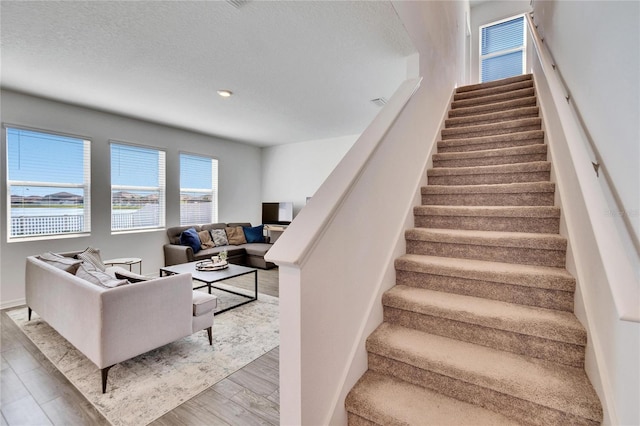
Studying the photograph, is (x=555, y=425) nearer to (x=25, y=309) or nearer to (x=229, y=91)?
(x=229, y=91)

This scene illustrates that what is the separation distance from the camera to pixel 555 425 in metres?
1.14

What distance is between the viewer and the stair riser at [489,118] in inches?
117

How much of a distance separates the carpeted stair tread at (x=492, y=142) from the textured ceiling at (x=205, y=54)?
3.19 ft

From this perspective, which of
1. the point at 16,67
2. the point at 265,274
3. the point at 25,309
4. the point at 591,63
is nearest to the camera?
the point at 591,63

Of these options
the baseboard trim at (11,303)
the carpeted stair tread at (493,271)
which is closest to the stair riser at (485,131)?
the carpeted stair tread at (493,271)

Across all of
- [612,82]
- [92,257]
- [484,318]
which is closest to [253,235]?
[92,257]

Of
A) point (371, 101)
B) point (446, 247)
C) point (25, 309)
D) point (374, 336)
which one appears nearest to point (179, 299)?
point (374, 336)

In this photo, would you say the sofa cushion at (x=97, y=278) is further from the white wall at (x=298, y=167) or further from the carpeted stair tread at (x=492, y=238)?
the white wall at (x=298, y=167)

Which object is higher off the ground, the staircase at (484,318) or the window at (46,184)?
the window at (46,184)

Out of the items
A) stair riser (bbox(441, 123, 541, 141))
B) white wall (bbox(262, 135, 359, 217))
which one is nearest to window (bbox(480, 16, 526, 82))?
white wall (bbox(262, 135, 359, 217))

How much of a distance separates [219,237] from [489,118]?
Result: 502 cm

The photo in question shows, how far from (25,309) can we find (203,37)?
395 cm

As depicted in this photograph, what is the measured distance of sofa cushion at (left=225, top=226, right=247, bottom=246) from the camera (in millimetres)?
6131

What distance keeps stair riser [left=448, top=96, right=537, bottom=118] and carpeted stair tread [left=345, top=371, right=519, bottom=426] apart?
321 cm
